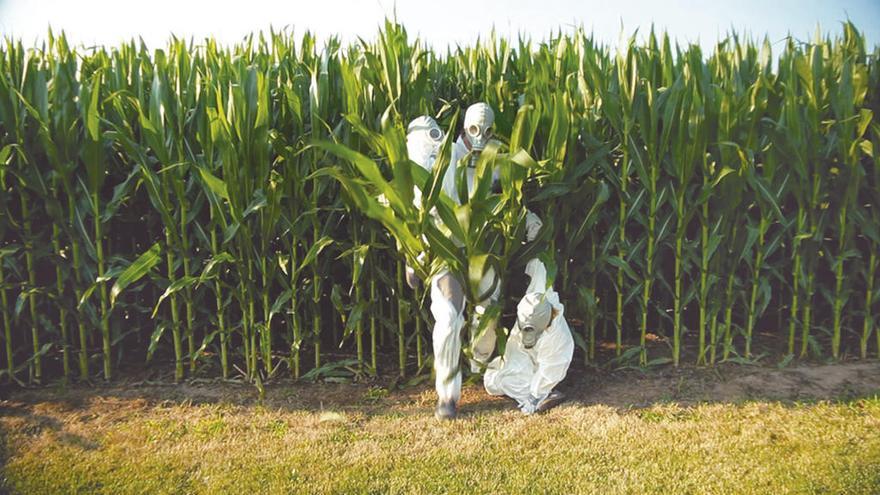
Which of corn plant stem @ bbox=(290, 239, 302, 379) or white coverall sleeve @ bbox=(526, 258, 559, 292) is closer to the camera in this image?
white coverall sleeve @ bbox=(526, 258, 559, 292)

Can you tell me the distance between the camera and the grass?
2953mm

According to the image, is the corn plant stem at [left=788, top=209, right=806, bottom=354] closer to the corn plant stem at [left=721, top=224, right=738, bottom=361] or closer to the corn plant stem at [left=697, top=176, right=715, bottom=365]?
the corn plant stem at [left=721, top=224, right=738, bottom=361]

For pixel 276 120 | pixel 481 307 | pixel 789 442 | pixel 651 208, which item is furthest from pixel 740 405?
pixel 276 120

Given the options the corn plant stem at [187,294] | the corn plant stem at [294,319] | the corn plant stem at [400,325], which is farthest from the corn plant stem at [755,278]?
the corn plant stem at [187,294]

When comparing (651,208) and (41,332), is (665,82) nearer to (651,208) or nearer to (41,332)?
(651,208)

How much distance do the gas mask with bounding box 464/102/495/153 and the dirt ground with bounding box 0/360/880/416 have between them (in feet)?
4.40

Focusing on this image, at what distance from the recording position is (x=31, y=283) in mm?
3998

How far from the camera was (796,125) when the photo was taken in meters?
3.97

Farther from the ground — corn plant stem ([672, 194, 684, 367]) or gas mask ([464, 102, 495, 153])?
gas mask ([464, 102, 495, 153])

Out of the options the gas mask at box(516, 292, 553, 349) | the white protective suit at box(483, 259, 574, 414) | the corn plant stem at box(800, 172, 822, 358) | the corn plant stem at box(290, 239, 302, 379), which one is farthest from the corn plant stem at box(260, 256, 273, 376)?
the corn plant stem at box(800, 172, 822, 358)

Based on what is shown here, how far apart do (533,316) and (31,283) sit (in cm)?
279

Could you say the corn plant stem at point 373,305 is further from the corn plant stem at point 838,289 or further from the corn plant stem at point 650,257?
the corn plant stem at point 838,289

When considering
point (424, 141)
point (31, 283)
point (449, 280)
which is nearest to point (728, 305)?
point (449, 280)

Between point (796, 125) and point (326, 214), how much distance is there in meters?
2.68
